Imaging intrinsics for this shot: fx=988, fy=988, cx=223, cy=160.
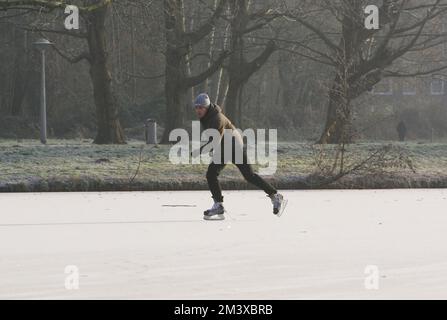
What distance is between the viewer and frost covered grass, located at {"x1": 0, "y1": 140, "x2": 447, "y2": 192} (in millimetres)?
18609

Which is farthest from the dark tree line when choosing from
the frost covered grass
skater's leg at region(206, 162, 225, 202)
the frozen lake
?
skater's leg at region(206, 162, 225, 202)

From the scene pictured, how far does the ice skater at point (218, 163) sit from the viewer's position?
42.9ft

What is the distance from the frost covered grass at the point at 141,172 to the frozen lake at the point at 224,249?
1794 mm

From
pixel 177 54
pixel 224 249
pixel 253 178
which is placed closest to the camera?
pixel 224 249

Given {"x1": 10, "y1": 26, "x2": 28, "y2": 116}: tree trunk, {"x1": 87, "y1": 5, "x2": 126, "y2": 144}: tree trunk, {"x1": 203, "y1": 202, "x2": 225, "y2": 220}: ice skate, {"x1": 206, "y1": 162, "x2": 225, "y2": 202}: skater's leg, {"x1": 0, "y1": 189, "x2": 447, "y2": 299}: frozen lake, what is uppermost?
{"x1": 10, "y1": 26, "x2": 28, "y2": 116}: tree trunk

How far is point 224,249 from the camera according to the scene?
33.7 ft

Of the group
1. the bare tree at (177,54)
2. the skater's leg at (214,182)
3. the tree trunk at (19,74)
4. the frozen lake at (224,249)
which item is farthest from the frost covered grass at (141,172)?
the tree trunk at (19,74)

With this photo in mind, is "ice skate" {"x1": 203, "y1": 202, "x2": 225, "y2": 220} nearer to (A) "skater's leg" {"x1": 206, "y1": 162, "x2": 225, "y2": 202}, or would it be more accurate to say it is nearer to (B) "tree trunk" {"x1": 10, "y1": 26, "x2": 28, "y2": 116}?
(A) "skater's leg" {"x1": 206, "y1": 162, "x2": 225, "y2": 202}

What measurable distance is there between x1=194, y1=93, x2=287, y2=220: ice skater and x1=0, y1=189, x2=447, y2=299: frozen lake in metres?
0.23

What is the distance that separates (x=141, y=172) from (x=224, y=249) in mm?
9542

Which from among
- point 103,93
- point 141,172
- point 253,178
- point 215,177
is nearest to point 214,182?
point 215,177

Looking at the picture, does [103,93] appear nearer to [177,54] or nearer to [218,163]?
[177,54]

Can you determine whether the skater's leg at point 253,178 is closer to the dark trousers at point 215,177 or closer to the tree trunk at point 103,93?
the dark trousers at point 215,177

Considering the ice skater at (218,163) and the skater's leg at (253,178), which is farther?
the skater's leg at (253,178)
